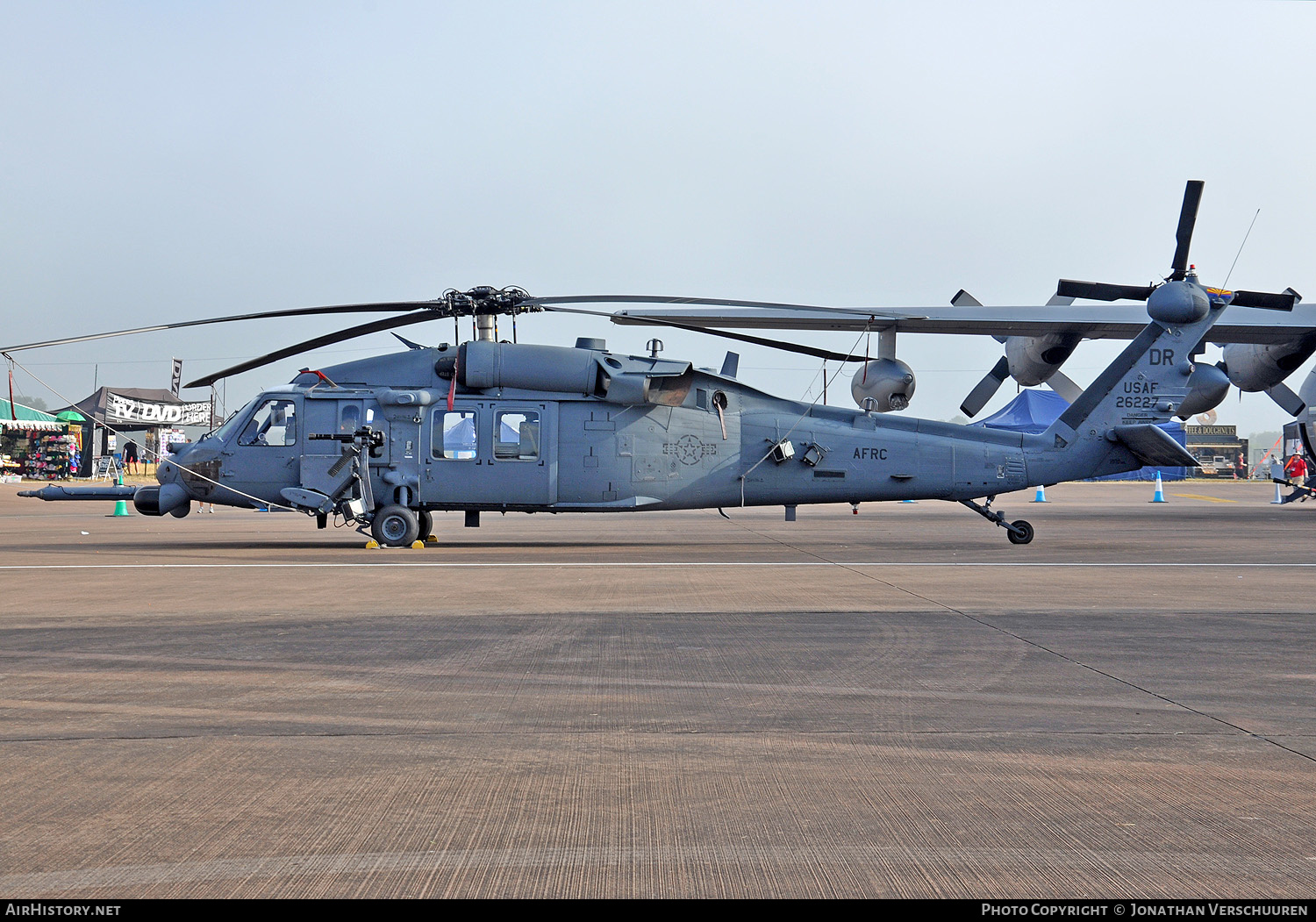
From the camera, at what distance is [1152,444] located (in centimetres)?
1673

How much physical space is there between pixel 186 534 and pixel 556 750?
710 inches

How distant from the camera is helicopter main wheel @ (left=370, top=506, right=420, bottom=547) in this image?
51.7 feet

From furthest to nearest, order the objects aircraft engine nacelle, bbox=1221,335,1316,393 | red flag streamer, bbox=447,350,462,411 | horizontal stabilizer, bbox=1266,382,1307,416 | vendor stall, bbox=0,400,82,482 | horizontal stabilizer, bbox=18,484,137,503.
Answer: vendor stall, bbox=0,400,82,482 → horizontal stabilizer, bbox=1266,382,1307,416 → aircraft engine nacelle, bbox=1221,335,1316,393 → red flag streamer, bbox=447,350,462,411 → horizontal stabilizer, bbox=18,484,137,503

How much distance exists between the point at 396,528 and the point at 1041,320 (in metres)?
16.5

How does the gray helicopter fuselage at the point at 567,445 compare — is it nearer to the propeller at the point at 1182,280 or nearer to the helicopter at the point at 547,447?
the helicopter at the point at 547,447

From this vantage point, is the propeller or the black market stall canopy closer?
the propeller

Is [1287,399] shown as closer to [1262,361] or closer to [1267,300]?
[1262,361]

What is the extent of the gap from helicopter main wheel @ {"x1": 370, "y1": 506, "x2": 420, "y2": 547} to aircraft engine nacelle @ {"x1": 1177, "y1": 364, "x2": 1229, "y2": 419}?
16506mm

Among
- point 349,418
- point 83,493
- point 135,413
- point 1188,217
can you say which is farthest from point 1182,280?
point 135,413

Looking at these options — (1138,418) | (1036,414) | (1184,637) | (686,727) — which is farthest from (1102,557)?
(1036,414)

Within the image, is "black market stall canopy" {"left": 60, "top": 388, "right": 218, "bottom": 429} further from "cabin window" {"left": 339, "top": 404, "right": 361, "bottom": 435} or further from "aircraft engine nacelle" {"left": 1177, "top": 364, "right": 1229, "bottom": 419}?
"aircraft engine nacelle" {"left": 1177, "top": 364, "right": 1229, "bottom": 419}

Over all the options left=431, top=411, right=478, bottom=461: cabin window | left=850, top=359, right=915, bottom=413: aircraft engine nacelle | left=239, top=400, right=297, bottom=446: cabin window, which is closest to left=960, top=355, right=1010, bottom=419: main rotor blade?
left=850, top=359, right=915, bottom=413: aircraft engine nacelle

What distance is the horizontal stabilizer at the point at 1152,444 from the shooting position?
16672 millimetres

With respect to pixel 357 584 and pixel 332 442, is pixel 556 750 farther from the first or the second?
pixel 332 442
